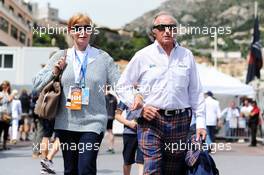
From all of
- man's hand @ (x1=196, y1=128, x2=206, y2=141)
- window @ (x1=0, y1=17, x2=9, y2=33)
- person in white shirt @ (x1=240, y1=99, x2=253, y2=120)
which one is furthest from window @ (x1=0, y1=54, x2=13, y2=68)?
man's hand @ (x1=196, y1=128, x2=206, y2=141)

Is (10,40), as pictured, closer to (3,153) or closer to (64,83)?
(3,153)

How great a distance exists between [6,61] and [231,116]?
84.5ft

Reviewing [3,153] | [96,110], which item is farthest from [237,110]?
[96,110]

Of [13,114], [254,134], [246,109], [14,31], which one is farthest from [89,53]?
[14,31]

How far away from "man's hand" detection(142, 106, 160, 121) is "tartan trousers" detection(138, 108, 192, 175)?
38 millimetres

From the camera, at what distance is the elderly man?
4.71m

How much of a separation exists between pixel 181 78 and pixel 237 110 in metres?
19.6

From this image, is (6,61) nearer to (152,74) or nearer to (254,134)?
(254,134)

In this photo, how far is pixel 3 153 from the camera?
46.8 feet


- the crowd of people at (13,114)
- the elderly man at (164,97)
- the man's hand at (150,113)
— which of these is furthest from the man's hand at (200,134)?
the crowd of people at (13,114)

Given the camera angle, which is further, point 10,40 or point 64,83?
point 10,40

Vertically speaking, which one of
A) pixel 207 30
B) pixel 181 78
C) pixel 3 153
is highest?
pixel 207 30

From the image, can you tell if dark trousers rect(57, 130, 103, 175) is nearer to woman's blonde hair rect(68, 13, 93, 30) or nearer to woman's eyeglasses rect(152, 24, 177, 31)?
woman's blonde hair rect(68, 13, 93, 30)

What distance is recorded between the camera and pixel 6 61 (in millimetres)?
45469
